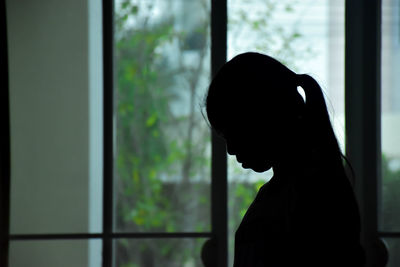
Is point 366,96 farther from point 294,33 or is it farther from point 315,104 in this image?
point 315,104

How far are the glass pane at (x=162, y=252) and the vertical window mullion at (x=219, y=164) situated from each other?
0.76 ft

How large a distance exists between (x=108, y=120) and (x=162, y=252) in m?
0.83

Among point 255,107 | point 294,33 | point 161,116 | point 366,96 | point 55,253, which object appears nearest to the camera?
point 255,107

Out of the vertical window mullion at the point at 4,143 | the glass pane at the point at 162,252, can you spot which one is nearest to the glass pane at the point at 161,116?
the glass pane at the point at 162,252

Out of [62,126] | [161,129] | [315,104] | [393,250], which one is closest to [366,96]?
[393,250]

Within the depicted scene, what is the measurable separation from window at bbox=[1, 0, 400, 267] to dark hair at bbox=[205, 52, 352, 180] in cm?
107

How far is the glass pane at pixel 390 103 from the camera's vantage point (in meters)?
2.02

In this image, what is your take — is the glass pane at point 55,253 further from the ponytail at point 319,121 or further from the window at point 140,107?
the ponytail at point 319,121

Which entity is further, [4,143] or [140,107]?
[140,107]

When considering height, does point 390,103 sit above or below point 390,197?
above

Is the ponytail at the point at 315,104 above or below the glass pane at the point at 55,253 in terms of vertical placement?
above

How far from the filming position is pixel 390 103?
2.02m

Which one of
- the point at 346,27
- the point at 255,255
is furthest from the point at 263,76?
the point at 346,27

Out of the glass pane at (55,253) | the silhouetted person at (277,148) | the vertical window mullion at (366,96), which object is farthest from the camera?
the glass pane at (55,253)
